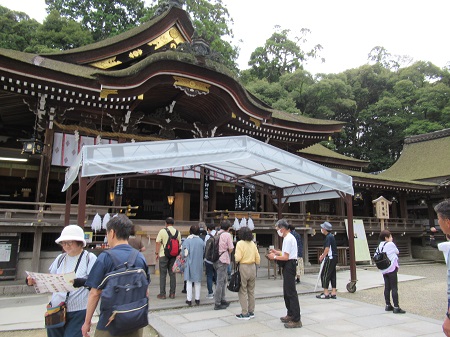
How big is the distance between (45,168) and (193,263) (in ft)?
21.9

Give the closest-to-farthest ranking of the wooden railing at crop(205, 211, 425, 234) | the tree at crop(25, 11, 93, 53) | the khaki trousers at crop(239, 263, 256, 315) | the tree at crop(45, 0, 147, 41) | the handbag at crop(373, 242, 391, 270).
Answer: the khaki trousers at crop(239, 263, 256, 315) < the handbag at crop(373, 242, 391, 270) < the wooden railing at crop(205, 211, 425, 234) < the tree at crop(25, 11, 93, 53) < the tree at crop(45, 0, 147, 41)

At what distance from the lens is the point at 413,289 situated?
32.0 ft

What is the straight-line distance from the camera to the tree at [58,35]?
2714cm

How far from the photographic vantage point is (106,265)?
2668mm

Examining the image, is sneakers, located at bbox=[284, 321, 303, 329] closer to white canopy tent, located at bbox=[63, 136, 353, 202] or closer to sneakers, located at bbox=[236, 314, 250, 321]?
sneakers, located at bbox=[236, 314, 250, 321]

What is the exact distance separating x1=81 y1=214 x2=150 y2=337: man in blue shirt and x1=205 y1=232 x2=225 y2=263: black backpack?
373 cm

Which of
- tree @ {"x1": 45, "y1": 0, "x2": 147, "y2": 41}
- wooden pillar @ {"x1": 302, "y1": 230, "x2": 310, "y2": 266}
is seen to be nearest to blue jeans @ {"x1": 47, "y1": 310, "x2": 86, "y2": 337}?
wooden pillar @ {"x1": 302, "y1": 230, "x2": 310, "y2": 266}

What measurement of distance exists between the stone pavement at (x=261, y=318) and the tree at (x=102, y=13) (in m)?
31.3

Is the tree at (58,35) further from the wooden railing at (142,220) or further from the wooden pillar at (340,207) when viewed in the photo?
the wooden pillar at (340,207)

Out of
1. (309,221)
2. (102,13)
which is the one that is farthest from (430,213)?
(102,13)

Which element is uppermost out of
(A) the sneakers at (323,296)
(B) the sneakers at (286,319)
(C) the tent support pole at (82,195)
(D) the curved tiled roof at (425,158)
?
(D) the curved tiled roof at (425,158)

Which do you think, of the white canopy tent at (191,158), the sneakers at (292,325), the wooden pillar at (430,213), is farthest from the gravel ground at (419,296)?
the wooden pillar at (430,213)

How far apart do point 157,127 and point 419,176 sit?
18.1 m

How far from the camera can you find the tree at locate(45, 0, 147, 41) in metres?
33.0
